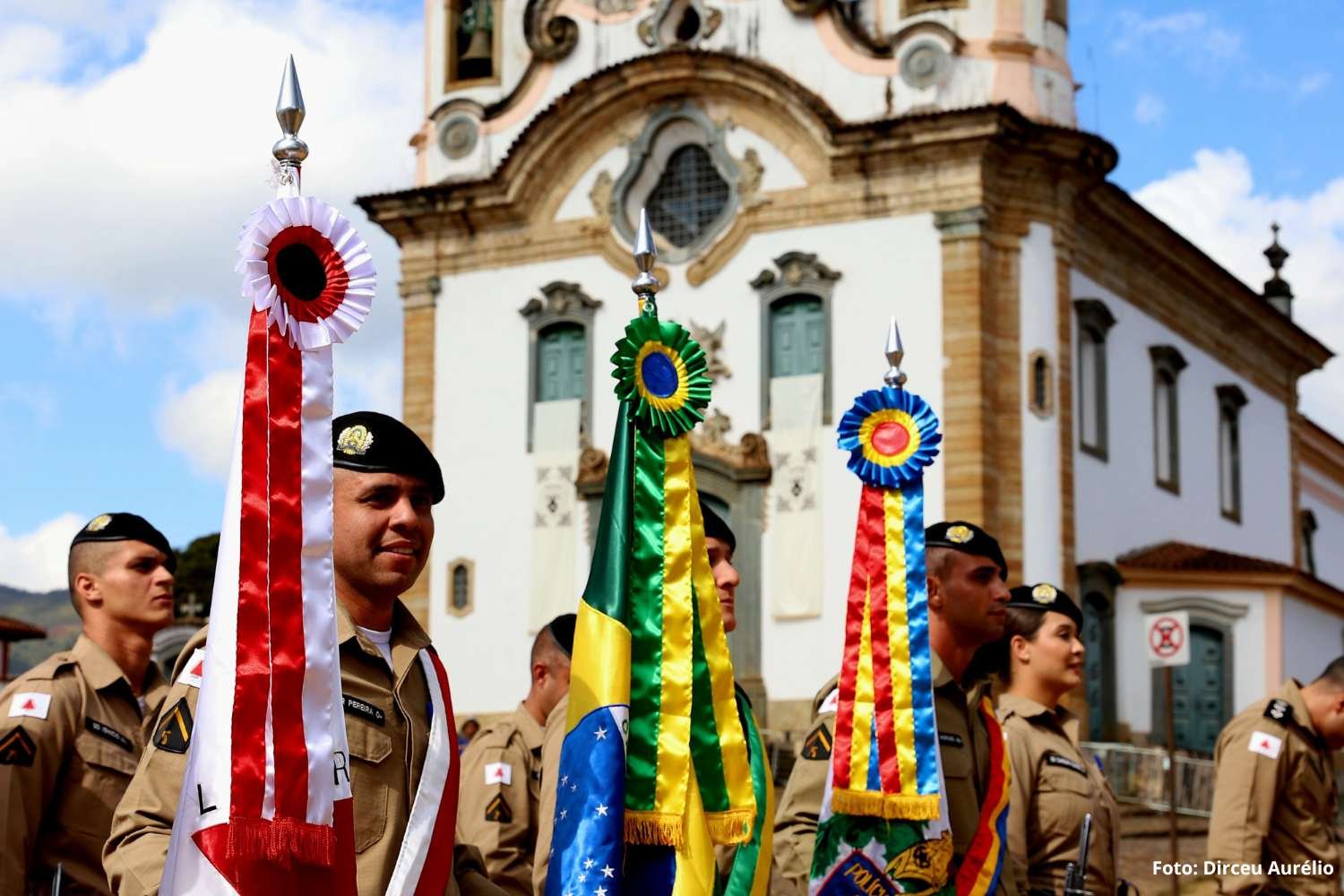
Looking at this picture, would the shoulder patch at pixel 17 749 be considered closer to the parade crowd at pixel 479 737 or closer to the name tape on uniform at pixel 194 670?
the parade crowd at pixel 479 737

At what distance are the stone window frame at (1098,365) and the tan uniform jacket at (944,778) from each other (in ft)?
67.8

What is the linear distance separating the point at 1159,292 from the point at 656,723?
26.2 m

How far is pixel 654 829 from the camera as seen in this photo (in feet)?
19.1

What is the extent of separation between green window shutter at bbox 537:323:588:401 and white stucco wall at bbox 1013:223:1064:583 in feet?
19.6

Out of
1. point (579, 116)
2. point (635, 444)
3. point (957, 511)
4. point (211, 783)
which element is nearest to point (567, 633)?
point (635, 444)

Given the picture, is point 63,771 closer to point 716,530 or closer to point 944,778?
point 716,530

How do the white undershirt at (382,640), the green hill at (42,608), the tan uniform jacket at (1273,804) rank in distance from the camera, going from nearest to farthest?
the white undershirt at (382,640) < the tan uniform jacket at (1273,804) < the green hill at (42,608)

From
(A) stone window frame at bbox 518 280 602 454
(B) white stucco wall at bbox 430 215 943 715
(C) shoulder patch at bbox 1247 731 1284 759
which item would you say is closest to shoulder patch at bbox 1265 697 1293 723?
(C) shoulder patch at bbox 1247 731 1284 759

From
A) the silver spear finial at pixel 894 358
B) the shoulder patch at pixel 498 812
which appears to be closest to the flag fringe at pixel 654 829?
the silver spear finial at pixel 894 358

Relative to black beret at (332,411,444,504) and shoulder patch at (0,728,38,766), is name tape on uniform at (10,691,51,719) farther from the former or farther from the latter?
black beret at (332,411,444,504)

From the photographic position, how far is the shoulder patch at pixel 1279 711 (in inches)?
366

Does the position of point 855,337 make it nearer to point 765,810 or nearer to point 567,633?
point 567,633

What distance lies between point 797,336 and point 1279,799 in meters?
17.9

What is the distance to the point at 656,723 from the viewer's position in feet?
19.7
